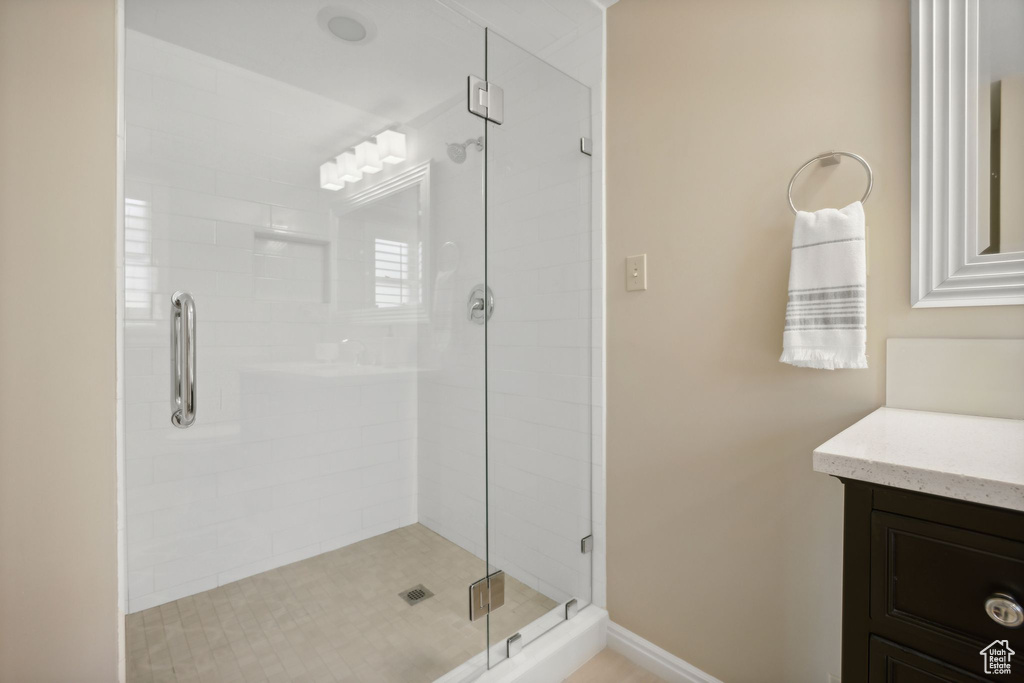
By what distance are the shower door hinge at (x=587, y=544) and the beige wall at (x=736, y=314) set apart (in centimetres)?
8

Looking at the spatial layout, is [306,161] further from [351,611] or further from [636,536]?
[636,536]

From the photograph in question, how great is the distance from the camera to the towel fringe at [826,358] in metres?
1.03

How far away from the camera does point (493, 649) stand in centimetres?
140

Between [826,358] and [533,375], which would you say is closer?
[826,358]

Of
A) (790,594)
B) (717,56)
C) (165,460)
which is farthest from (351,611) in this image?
(717,56)

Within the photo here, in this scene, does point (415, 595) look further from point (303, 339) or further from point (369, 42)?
point (369, 42)

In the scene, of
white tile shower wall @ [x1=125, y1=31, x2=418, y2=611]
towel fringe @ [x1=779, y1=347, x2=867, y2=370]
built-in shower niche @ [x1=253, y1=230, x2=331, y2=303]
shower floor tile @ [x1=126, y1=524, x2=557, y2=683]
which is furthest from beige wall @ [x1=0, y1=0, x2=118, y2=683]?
towel fringe @ [x1=779, y1=347, x2=867, y2=370]

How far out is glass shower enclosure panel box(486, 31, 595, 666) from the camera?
1.51 metres

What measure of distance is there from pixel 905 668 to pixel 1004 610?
0.16 meters

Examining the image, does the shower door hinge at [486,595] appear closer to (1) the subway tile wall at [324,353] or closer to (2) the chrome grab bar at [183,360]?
(1) the subway tile wall at [324,353]

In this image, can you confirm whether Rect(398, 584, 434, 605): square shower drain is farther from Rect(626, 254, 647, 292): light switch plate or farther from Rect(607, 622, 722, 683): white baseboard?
Rect(626, 254, 647, 292): light switch plate

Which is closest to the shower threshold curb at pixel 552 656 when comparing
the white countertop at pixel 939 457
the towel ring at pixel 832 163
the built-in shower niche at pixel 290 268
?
the white countertop at pixel 939 457

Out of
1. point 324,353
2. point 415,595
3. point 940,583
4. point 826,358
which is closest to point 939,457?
point 940,583

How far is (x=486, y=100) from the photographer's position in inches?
57.2
